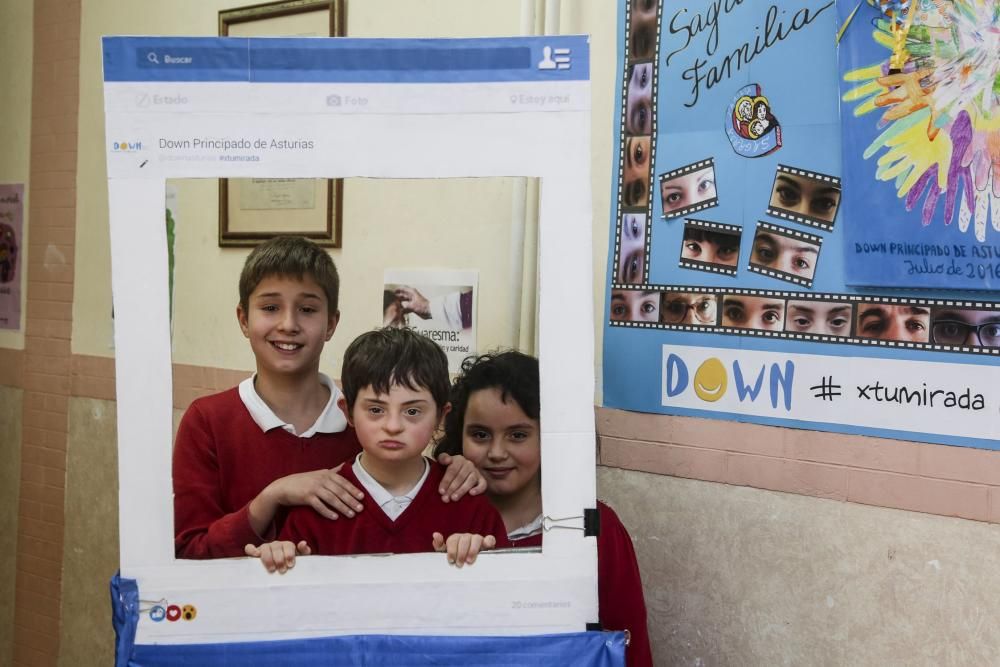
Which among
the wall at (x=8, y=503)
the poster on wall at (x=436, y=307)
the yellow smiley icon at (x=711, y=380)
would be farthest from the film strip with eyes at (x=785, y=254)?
the wall at (x=8, y=503)

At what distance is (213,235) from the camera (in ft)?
5.47

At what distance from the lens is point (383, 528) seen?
5.50ft

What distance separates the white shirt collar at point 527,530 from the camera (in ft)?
5.40

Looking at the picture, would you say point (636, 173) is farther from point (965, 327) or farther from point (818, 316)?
point (965, 327)

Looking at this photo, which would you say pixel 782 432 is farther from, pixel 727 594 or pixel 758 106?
pixel 758 106

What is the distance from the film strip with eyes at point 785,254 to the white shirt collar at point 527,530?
34.6 inches

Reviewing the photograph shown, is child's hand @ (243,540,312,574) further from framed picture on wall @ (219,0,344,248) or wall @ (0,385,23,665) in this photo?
wall @ (0,385,23,665)

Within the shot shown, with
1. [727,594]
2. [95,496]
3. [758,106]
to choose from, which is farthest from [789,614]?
[95,496]

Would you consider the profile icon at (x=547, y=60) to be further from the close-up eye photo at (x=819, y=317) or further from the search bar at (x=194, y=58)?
the close-up eye photo at (x=819, y=317)

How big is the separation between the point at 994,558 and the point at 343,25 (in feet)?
7.07

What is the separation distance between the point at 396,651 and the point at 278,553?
0.25 m

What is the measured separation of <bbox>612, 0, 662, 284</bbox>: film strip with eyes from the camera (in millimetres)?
2352

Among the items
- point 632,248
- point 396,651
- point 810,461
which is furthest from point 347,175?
point 810,461

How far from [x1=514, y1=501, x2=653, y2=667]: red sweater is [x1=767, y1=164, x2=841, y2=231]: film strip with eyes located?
78 cm
